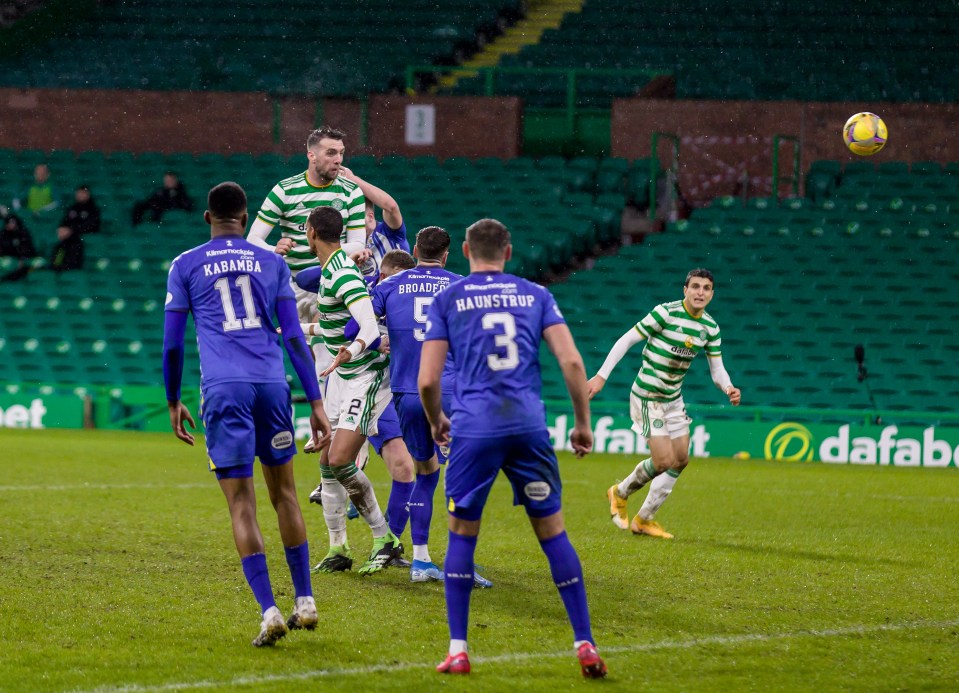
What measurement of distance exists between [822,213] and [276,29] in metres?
13.1

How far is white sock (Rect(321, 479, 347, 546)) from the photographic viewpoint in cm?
930

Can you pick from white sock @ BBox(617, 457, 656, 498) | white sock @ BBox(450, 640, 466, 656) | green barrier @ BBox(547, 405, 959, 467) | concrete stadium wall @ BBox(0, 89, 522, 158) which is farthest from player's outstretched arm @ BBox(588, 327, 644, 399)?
concrete stadium wall @ BBox(0, 89, 522, 158)

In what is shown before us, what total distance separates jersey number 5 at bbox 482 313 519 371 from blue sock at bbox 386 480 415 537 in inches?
128

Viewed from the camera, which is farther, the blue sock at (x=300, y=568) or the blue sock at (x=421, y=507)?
the blue sock at (x=421, y=507)

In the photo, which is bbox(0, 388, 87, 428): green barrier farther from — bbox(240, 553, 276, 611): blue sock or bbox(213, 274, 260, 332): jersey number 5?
bbox(240, 553, 276, 611): blue sock

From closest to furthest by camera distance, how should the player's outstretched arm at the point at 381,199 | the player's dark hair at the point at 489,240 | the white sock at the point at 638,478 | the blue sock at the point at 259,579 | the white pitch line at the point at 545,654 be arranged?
the white pitch line at the point at 545,654
the player's dark hair at the point at 489,240
the blue sock at the point at 259,579
the player's outstretched arm at the point at 381,199
the white sock at the point at 638,478

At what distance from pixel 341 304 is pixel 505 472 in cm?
308

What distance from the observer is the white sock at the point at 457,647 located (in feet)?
20.3

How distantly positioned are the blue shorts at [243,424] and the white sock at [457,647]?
139cm

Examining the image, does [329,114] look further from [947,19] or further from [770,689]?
[770,689]

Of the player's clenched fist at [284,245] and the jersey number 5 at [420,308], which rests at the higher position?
the player's clenched fist at [284,245]

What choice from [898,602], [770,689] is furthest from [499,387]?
[898,602]

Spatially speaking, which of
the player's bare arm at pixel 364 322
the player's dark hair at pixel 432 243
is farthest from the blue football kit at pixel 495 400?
the player's dark hair at pixel 432 243

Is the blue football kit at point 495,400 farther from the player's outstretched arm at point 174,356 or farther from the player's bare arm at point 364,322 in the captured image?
the player's bare arm at point 364,322
